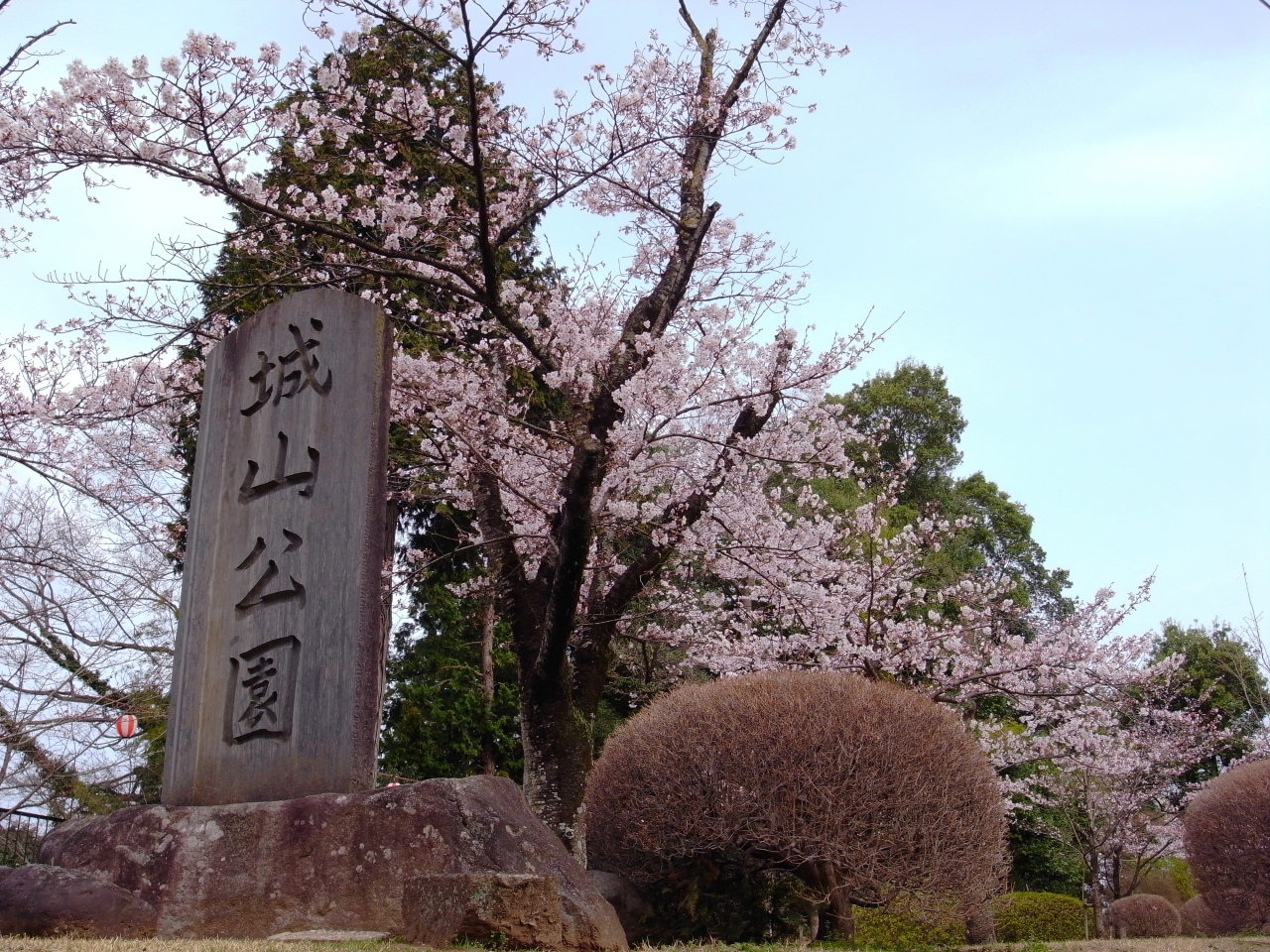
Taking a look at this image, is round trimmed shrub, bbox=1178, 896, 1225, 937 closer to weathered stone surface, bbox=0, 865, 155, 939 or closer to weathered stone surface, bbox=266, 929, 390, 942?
weathered stone surface, bbox=266, 929, 390, 942

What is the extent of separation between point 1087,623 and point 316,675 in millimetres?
11624

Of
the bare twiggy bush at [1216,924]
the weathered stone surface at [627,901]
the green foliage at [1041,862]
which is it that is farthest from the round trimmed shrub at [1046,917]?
the weathered stone surface at [627,901]

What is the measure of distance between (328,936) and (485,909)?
86 centimetres

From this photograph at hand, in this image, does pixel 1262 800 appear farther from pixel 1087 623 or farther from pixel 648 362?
pixel 648 362

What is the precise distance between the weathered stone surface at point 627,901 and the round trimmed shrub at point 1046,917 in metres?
9.13

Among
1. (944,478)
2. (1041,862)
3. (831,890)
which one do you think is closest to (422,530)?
(831,890)

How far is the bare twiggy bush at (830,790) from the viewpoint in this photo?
6.03m

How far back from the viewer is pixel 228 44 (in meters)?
6.46

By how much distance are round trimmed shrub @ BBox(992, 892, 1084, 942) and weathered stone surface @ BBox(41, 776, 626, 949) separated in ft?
38.0

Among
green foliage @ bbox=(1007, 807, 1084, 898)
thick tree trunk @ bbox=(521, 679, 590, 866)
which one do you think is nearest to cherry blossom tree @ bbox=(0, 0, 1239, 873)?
thick tree trunk @ bbox=(521, 679, 590, 866)

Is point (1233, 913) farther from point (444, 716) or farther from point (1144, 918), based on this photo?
point (444, 716)

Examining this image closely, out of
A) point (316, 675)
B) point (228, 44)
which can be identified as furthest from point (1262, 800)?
point (228, 44)

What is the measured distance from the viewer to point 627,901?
679 cm

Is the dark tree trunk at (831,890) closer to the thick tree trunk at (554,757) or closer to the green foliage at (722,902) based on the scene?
the green foliage at (722,902)
